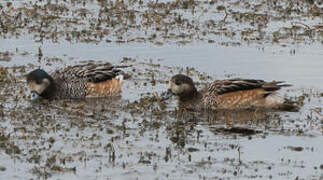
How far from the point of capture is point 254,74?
2080 centimetres

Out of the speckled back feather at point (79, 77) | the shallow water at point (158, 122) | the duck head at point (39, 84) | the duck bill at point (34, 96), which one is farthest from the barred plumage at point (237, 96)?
the duck bill at point (34, 96)

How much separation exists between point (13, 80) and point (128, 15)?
751 centimetres

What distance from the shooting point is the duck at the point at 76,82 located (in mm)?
18359

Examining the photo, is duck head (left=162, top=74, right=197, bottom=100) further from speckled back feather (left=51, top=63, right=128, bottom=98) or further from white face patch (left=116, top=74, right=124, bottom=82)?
speckled back feather (left=51, top=63, right=128, bottom=98)

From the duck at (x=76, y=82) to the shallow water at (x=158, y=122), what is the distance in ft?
0.95

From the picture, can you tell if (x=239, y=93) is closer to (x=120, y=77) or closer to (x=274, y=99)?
(x=274, y=99)

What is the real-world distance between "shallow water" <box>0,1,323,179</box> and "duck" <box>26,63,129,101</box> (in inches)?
11.4

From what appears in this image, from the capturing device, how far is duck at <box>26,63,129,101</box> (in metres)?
18.4

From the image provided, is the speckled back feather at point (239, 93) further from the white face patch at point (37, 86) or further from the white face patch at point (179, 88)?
the white face patch at point (37, 86)

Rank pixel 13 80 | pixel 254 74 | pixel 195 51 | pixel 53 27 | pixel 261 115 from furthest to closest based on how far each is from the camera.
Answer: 1. pixel 53 27
2. pixel 195 51
3. pixel 254 74
4. pixel 13 80
5. pixel 261 115

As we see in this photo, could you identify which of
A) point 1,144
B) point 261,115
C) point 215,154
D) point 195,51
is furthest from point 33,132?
point 195,51

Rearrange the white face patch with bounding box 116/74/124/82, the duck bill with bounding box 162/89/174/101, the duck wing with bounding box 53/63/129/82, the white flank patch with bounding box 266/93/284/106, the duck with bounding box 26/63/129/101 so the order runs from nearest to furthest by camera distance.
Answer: the white flank patch with bounding box 266/93/284/106, the duck bill with bounding box 162/89/174/101, the duck with bounding box 26/63/129/101, the duck wing with bounding box 53/63/129/82, the white face patch with bounding box 116/74/124/82

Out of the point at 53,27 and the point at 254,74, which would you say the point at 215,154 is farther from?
the point at 53,27

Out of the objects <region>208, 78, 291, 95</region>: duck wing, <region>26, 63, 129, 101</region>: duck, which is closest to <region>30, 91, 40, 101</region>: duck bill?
<region>26, 63, 129, 101</region>: duck
